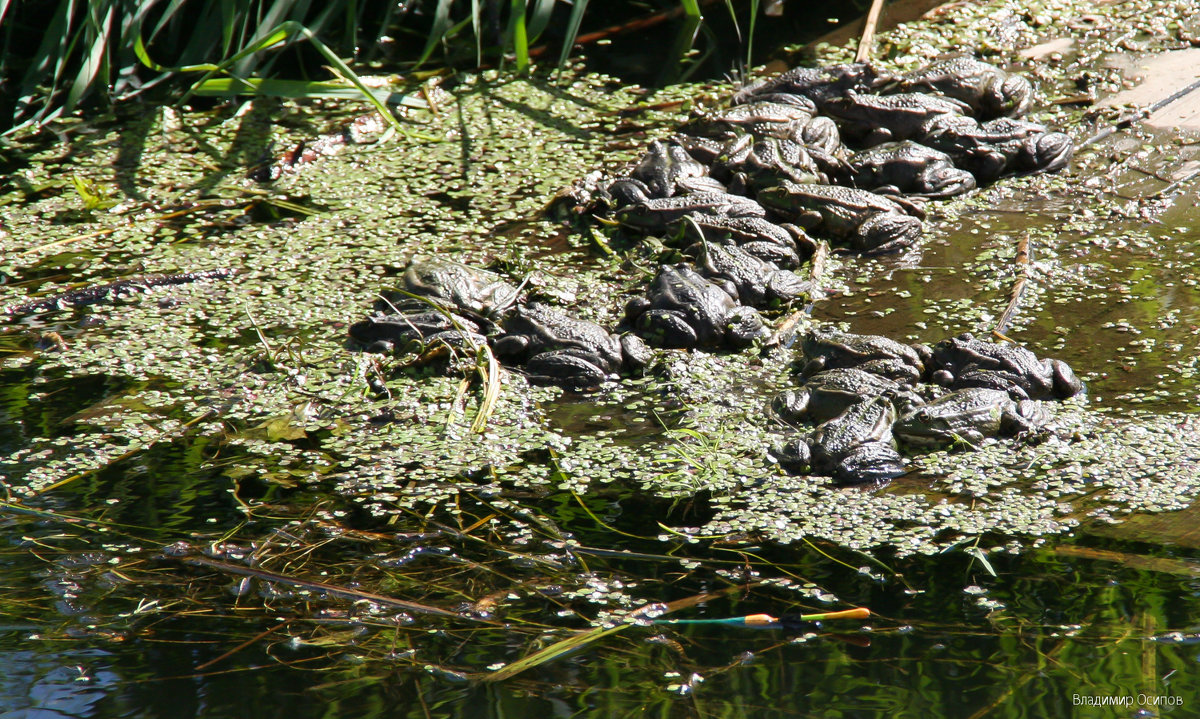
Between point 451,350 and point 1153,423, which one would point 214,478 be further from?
point 1153,423

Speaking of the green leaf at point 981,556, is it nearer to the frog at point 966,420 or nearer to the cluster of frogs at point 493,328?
the frog at point 966,420

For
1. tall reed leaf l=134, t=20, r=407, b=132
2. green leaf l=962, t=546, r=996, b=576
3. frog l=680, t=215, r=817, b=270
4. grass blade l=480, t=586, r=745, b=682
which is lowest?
grass blade l=480, t=586, r=745, b=682

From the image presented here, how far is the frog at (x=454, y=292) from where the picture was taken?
3.88 meters

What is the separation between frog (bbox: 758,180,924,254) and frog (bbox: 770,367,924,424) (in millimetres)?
1163

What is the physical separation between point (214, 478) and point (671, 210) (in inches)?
86.8

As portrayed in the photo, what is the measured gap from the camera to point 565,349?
11.9 ft

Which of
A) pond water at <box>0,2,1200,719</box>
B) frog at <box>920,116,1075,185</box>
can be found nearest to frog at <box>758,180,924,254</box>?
pond water at <box>0,2,1200,719</box>


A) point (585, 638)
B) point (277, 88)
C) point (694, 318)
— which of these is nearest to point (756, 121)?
point (694, 318)

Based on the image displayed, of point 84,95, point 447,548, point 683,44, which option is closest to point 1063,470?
point 447,548

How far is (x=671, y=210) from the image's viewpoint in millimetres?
4484

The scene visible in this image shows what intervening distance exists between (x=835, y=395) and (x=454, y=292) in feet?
4.83

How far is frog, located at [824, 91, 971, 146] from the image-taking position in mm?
5047

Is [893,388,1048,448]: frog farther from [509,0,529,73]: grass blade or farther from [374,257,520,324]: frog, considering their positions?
[509,0,529,73]: grass blade

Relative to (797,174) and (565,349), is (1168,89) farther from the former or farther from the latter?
(565,349)
